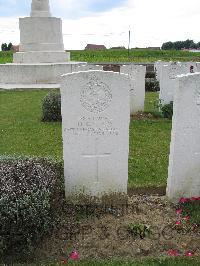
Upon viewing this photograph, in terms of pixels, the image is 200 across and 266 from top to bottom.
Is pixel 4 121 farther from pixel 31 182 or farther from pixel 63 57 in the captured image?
pixel 63 57

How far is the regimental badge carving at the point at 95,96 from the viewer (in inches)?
189

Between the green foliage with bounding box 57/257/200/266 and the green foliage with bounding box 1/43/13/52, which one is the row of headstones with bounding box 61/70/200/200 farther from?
the green foliage with bounding box 1/43/13/52

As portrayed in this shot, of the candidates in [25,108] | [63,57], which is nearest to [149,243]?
[25,108]

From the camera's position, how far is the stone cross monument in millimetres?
19159

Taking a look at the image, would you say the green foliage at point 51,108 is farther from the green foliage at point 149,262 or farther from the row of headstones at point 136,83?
the green foliage at point 149,262

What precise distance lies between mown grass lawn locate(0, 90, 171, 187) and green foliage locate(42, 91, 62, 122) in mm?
316

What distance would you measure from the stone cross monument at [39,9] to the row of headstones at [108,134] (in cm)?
1563

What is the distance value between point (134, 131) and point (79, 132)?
4492 mm

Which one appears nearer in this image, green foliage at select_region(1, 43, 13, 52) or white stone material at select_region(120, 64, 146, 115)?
white stone material at select_region(120, 64, 146, 115)

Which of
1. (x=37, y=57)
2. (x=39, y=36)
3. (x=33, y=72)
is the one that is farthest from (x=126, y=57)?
(x=33, y=72)

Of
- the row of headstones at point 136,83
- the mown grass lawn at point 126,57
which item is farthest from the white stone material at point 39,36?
the mown grass lawn at point 126,57

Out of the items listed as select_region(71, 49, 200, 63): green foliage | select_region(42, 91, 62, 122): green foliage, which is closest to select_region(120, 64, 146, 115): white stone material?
select_region(42, 91, 62, 122): green foliage

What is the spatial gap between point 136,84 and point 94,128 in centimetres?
644

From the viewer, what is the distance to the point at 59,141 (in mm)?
8406
